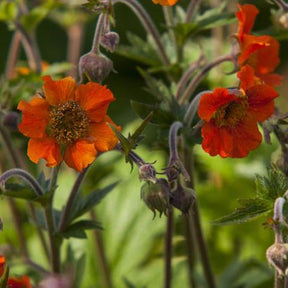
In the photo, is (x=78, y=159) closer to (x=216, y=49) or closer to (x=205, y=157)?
(x=205, y=157)

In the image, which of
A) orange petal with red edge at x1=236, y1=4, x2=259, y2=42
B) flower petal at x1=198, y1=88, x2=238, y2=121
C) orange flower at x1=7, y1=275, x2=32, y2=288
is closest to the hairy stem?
orange petal with red edge at x1=236, y1=4, x2=259, y2=42

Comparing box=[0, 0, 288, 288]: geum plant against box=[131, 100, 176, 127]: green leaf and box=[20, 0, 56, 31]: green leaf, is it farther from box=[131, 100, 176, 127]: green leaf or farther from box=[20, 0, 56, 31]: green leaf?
box=[20, 0, 56, 31]: green leaf

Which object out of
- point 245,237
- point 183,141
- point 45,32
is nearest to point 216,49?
point 245,237

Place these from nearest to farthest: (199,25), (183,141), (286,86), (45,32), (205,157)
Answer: (183,141), (199,25), (205,157), (286,86), (45,32)

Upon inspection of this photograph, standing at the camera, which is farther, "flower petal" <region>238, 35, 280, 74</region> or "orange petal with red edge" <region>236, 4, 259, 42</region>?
"flower petal" <region>238, 35, 280, 74</region>

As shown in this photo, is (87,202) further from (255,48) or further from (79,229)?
(255,48)
